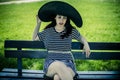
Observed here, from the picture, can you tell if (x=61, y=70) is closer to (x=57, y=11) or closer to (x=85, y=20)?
(x=57, y=11)

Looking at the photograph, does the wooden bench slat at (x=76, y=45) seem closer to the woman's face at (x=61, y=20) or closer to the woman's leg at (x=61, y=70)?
the woman's face at (x=61, y=20)

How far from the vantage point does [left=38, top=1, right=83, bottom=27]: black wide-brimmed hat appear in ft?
12.4

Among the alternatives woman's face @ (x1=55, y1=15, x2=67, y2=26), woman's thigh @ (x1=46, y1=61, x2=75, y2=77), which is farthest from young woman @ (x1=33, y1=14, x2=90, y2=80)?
woman's thigh @ (x1=46, y1=61, x2=75, y2=77)

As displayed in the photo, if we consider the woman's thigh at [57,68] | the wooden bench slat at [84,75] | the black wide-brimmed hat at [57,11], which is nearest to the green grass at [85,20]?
the wooden bench slat at [84,75]

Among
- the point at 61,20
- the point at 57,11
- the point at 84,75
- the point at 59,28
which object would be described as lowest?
A: the point at 84,75

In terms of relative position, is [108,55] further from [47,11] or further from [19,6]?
[19,6]

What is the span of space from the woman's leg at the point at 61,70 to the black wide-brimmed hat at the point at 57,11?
2.44 feet

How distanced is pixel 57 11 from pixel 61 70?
0.87m

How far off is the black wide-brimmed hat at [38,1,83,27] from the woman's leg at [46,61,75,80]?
29.3 inches

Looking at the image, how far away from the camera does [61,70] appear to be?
11.4 feet

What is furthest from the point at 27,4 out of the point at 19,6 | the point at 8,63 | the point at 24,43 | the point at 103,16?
the point at 24,43

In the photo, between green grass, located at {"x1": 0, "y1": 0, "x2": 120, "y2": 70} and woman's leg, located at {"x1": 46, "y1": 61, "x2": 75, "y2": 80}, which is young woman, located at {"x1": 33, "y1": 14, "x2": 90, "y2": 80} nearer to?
woman's leg, located at {"x1": 46, "y1": 61, "x2": 75, "y2": 80}

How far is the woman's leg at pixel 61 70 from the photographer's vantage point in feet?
11.4

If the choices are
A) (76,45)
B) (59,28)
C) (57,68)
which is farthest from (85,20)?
(57,68)
